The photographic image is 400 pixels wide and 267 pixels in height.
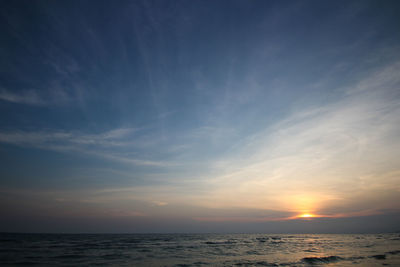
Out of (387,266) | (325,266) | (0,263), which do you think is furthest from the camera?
(0,263)

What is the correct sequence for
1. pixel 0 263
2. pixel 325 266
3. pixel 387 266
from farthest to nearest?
pixel 0 263, pixel 325 266, pixel 387 266

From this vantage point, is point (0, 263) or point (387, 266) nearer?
point (387, 266)

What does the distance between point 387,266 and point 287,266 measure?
319 inches

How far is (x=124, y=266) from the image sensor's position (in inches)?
786

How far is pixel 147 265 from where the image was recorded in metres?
20.4

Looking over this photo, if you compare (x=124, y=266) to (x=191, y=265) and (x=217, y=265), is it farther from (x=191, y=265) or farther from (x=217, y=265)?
(x=217, y=265)

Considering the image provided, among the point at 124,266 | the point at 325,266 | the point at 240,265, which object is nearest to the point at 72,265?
the point at 124,266

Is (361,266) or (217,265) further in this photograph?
(217,265)

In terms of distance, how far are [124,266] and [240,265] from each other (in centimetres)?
1089

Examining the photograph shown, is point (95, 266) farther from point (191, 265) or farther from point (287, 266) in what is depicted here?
point (287, 266)

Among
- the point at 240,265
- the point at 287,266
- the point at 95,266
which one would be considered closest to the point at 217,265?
the point at 240,265

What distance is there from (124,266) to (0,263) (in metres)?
13.0

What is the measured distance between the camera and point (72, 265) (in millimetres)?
20359

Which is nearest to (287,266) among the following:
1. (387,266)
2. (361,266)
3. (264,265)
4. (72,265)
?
(264,265)
